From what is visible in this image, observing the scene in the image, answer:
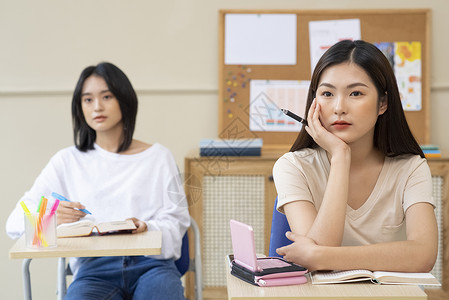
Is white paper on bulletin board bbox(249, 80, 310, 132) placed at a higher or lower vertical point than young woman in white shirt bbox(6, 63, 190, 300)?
higher

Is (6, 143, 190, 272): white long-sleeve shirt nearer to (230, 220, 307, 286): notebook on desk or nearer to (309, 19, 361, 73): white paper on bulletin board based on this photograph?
(230, 220, 307, 286): notebook on desk

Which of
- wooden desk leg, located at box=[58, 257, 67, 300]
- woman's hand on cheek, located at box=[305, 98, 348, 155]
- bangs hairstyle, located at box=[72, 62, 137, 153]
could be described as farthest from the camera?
bangs hairstyle, located at box=[72, 62, 137, 153]

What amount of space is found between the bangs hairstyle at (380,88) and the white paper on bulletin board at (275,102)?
1.62 meters

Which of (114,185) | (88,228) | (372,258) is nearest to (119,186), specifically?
(114,185)

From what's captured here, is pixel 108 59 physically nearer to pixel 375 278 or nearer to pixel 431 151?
pixel 431 151

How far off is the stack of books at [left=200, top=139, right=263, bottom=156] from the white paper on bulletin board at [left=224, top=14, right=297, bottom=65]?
1.73 ft

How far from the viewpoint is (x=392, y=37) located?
11.3 feet

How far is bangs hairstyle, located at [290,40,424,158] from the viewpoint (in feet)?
5.64

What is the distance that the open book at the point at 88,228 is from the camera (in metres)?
2.08

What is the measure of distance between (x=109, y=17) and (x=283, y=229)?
6.89ft

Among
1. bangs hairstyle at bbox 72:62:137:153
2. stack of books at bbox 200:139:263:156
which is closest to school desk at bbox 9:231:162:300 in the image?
bangs hairstyle at bbox 72:62:137:153

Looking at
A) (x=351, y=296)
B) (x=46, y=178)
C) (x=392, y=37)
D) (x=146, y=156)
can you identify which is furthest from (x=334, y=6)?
(x=351, y=296)

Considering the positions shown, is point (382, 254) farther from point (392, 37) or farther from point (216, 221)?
point (392, 37)

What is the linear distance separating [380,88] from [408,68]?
1.82 metres
